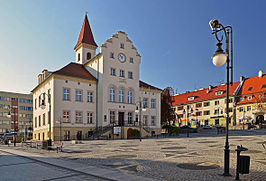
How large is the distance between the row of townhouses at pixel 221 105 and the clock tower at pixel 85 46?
26578 mm

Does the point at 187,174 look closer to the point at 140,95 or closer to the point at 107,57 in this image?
the point at 107,57

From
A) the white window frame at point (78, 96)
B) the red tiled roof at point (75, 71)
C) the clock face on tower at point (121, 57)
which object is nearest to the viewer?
the red tiled roof at point (75, 71)

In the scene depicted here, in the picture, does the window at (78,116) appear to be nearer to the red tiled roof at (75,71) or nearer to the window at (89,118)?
the window at (89,118)

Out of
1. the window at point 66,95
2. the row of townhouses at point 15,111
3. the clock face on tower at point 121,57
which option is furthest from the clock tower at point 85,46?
the row of townhouses at point 15,111

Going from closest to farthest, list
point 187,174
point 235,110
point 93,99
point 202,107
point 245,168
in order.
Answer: point 245,168
point 187,174
point 93,99
point 235,110
point 202,107

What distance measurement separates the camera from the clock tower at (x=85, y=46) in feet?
176

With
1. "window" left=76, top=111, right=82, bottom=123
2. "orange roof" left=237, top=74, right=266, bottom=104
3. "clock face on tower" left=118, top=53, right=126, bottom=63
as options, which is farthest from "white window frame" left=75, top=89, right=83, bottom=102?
"orange roof" left=237, top=74, right=266, bottom=104

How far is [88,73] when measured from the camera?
156ft

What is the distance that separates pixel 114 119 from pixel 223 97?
3941 centimetres

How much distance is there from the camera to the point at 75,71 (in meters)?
45.3

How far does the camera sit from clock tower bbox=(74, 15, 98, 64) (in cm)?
5350

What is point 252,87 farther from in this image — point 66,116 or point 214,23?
point 214,23

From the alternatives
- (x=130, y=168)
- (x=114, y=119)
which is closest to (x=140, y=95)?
(x=114, y=119)

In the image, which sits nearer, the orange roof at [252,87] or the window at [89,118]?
the window at [89,118]
